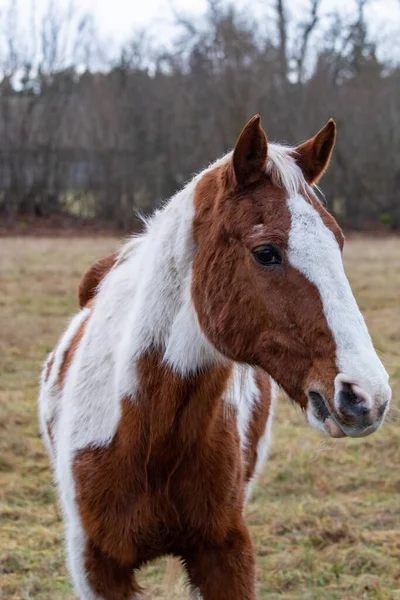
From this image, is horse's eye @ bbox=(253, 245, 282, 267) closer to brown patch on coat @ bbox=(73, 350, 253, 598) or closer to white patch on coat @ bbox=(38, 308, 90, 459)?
brown patch on coat @ bbox=(73, 350, 253, 598)

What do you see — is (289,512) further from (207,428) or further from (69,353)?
(207,428)

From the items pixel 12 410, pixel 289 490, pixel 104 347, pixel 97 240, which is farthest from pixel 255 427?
pixel 97 240

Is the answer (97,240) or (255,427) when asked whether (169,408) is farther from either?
(97,240)

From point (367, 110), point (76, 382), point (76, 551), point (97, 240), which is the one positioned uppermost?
point (367, 110)

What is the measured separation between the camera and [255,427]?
3455 mm

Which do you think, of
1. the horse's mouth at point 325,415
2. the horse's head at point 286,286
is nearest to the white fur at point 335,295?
the horse's head at point 286,286

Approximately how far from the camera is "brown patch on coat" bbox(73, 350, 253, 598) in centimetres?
263

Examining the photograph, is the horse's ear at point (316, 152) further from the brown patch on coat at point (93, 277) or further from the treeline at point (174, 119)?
the treeline at point (174, 119)

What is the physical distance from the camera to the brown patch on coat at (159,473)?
2.63m

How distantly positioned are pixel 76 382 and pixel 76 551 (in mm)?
632

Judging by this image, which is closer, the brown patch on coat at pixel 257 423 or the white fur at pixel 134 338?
the white fur at pixel 134 338

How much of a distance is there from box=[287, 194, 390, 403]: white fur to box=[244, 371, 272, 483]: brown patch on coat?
119 centimetres

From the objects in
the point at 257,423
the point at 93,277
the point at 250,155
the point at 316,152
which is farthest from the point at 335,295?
the point at 93,277

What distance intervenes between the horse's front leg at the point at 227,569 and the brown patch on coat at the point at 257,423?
17.6 inches
